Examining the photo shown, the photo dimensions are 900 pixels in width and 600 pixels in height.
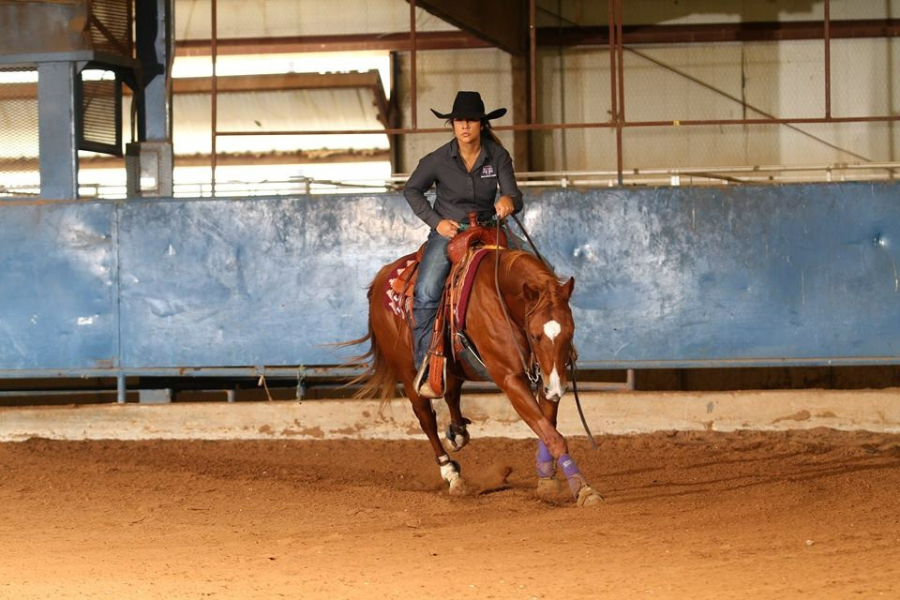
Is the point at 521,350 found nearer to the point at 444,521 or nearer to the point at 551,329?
the point at 551,329

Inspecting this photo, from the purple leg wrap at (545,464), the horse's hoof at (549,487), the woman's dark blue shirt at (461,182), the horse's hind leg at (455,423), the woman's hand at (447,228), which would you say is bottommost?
the horse's hoof at (549,487)

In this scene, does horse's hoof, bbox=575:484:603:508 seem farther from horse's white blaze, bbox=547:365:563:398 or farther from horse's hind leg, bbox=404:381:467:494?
horse's hind leg, bbox=404:381:467:494

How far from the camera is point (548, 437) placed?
704cm

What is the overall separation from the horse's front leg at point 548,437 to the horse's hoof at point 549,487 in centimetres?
7

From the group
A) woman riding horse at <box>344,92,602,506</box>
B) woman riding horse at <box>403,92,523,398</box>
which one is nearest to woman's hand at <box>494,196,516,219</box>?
woman riding horse at <box>344,92,602,506</box>

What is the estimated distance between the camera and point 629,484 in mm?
8266

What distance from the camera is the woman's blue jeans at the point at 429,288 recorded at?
311 inches

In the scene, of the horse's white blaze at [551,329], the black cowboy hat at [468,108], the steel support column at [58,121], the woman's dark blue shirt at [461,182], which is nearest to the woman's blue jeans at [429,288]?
the woman's dark blue shirt at [461,182]

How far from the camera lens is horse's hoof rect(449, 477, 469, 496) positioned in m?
8.02

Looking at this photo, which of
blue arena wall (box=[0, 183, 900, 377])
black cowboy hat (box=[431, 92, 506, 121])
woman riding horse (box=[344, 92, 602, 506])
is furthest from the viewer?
blue arena wall (box=[0, 183, 900, 377])

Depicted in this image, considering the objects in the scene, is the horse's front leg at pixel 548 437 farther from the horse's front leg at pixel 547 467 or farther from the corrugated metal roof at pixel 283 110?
the corrugated metal roof at pixel 283 110

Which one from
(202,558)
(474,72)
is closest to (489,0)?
(474,72)

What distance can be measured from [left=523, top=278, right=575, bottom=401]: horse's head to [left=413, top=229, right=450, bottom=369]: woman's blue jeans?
3.62 ft

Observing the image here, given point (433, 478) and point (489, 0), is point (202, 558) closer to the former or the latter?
point (433, 478)
